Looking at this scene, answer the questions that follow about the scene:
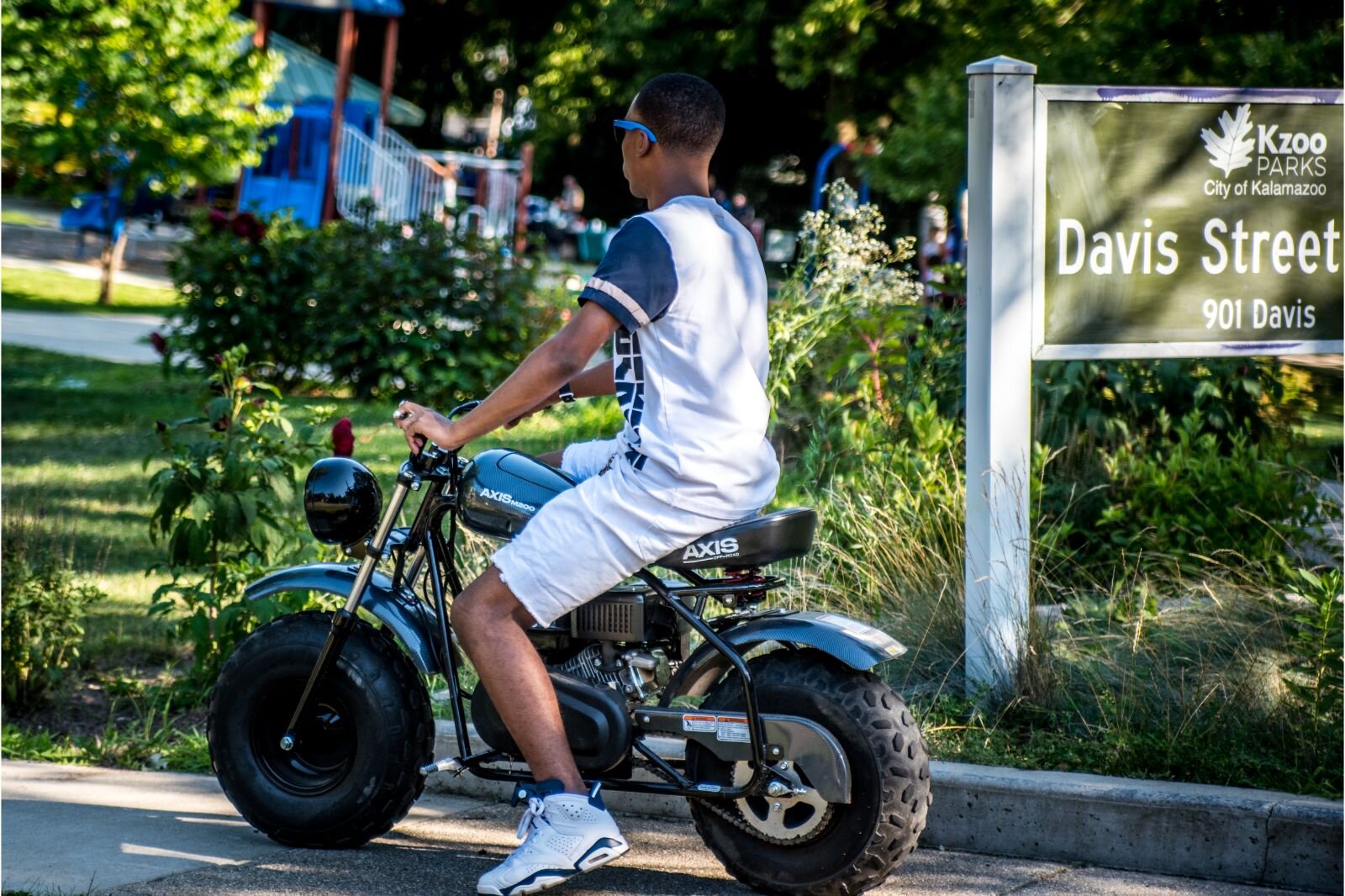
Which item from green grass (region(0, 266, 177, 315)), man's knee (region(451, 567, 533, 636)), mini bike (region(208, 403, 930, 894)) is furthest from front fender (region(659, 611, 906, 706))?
green grass (region(0, 266, 177, 315))

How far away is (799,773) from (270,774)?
1543mm

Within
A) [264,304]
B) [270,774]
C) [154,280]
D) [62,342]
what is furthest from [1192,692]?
[154,280]

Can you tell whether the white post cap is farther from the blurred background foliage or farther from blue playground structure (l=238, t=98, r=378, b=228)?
blue playground structure (l=238, t=98, r=378, b=228)

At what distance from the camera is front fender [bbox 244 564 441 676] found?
4.17m

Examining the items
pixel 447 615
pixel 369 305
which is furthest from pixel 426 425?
pixel 369 305

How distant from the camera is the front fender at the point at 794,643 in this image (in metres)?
3.84

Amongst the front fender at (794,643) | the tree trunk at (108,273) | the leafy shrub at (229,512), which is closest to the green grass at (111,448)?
the leafy shrub at (229,512)

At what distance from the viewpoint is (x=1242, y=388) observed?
732cm

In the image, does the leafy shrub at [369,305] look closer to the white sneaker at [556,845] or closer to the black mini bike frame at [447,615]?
the black mini bike frame at [447,615]

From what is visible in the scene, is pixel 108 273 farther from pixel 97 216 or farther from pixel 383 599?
pixel 383 599

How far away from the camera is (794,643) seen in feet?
13.2

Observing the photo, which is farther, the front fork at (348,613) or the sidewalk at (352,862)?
the front fork at (348,613)

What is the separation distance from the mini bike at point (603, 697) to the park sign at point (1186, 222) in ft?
5.72

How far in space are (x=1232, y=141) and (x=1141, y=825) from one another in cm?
247
